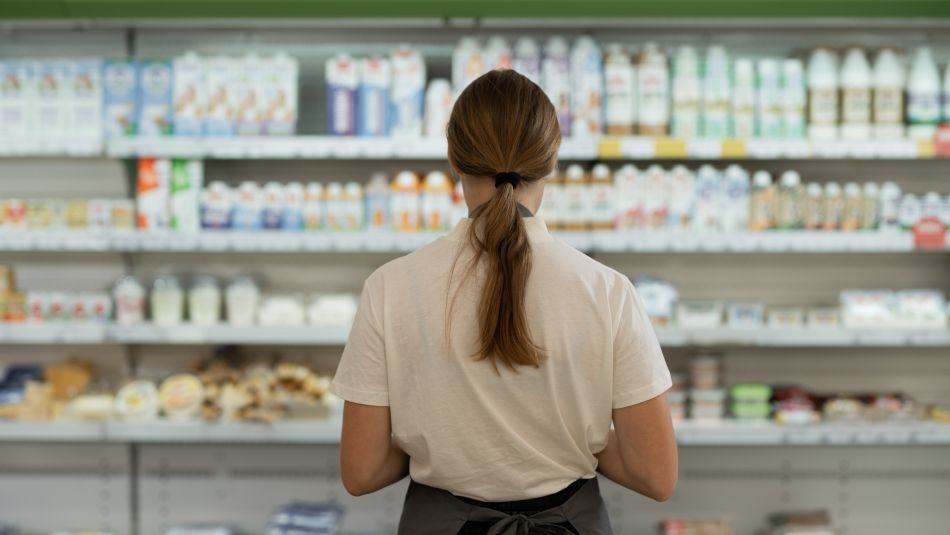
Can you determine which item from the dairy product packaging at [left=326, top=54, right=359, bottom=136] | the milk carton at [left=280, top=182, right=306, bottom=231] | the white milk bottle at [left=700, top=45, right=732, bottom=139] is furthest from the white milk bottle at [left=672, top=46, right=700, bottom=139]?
the milk carton at [left=280, top=182, right=306, bottom=231]

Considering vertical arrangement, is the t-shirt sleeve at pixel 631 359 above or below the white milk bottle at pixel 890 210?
below

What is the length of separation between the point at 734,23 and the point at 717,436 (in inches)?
67.9

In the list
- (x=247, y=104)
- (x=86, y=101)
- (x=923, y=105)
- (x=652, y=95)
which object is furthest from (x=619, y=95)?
(x=86, y=101)

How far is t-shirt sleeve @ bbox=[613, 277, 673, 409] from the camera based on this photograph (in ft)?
4.79

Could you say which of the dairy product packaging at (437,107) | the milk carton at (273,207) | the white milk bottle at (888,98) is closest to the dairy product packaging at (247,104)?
the milk carton at (273,207)

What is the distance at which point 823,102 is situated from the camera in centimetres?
372

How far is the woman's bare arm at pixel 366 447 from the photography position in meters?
1.52

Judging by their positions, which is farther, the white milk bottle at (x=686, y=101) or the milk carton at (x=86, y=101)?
the milk carton at (x=86, y=101)

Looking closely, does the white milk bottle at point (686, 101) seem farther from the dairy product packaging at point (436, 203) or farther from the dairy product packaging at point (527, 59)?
the dairy product packaging at point (436, 203)

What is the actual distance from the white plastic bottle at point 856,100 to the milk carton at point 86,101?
2949mm

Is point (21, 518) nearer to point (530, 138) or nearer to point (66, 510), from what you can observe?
point (66, 510)

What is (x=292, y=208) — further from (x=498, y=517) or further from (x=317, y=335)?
(x=498, y=517)

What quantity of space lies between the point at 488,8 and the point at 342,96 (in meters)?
0.66

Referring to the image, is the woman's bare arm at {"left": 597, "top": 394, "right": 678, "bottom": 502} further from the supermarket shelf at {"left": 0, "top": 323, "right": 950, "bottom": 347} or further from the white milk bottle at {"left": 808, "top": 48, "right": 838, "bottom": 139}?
the white milk bottle at {"left": 808, "top": 48, "right": 838, "bottom": 139}
